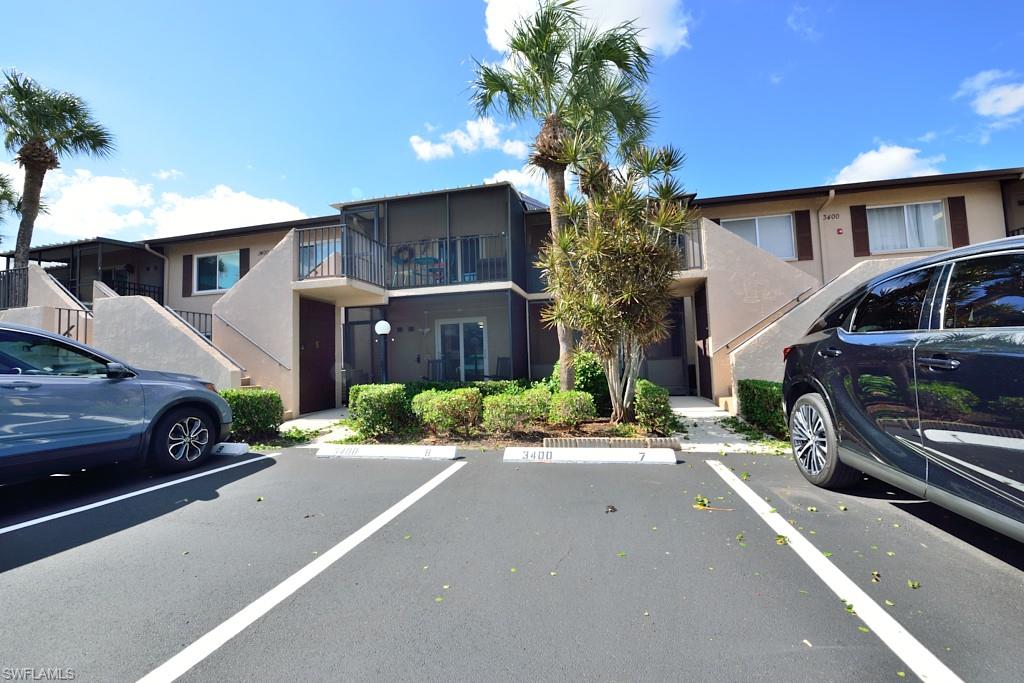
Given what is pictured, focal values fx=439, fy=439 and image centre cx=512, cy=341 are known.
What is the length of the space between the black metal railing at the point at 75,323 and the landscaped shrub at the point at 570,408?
1121 centimetres

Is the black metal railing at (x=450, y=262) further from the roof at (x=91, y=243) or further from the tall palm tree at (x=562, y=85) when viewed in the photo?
the roof at (x=91, y=243)

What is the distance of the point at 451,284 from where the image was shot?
1105cm

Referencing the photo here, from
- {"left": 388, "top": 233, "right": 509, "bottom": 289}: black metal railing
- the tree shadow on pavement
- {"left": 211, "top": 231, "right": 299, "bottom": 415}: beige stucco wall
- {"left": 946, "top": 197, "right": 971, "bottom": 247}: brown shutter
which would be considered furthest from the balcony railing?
{"left": 946, "top": 197, "right": 971, "bottom": 247}: brown shutter

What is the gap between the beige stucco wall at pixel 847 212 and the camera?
37.8ft

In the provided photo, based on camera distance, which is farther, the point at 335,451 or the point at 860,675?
the point at 335,451

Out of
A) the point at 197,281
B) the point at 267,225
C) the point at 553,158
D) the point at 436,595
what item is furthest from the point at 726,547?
the point at 197,281

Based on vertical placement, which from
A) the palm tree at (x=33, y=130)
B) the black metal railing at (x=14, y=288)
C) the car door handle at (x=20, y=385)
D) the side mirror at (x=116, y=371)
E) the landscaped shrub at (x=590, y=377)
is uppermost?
the palm tree at (x=33, y=130)

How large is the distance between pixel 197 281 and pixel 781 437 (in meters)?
17.0

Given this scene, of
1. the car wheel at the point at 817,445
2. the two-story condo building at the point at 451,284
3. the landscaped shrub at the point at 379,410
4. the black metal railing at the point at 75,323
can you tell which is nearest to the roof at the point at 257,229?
the two-story condo building at the point at 451,284

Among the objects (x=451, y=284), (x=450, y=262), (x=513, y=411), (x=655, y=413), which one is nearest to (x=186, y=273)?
(x=450, y=262)

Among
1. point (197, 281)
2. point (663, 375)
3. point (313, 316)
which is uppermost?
point (197, 281)

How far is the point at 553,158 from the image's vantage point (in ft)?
28.1

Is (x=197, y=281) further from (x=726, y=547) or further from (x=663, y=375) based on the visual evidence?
(x=726, y=547)

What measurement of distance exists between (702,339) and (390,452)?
28.2ft
